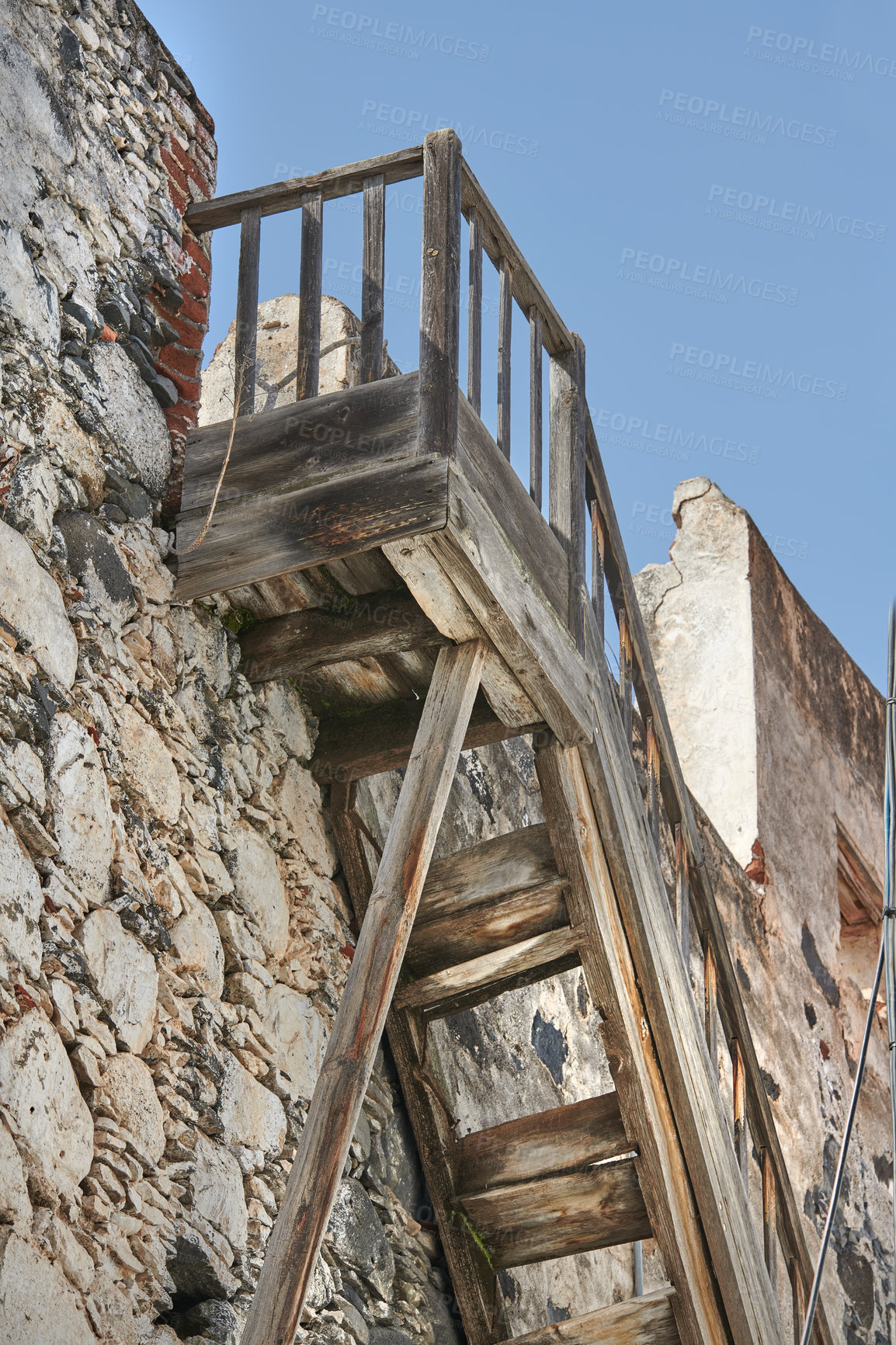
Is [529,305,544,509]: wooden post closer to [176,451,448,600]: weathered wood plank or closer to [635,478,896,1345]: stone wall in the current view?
[176,451,448,600]: weathered wood plank

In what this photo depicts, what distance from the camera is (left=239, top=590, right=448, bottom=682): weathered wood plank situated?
3982 millimetres

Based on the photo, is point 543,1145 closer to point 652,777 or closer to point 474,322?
point 652,777

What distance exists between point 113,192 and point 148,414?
2.18ft

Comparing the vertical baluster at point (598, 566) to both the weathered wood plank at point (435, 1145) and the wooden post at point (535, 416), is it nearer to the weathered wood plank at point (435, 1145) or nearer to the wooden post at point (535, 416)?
the wooden post at point (535, 416)

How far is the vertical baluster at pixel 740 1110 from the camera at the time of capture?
4832mm

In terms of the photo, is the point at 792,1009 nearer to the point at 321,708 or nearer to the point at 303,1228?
the point at 321,708

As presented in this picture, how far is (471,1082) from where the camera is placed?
5.05 m

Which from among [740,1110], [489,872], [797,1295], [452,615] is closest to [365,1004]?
[452,615]

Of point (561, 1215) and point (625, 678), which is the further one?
point (625, 678)

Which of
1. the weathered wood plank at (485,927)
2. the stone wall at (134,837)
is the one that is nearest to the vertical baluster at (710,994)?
the weathered wood plank at (485,927)

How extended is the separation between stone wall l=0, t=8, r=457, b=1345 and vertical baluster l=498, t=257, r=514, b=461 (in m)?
0.92

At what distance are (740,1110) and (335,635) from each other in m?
2.32

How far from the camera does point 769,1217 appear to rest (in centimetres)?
507

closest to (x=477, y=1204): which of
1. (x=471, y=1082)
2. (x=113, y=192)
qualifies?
(x=471, y=1082)
